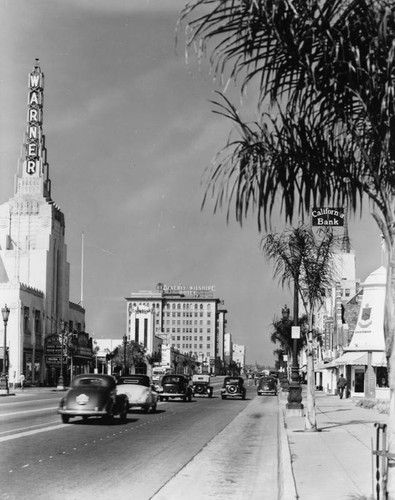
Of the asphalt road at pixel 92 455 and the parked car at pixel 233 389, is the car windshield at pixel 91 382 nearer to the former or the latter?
the asphalt road at pixel 92 455

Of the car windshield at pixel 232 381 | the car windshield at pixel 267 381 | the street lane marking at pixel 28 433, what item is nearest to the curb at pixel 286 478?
the street lane marking at pixel 28 433

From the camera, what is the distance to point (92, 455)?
1669cm

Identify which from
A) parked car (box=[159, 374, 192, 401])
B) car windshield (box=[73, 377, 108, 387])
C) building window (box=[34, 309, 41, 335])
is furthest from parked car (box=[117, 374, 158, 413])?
building window (box=[34, 309, 41, 335])

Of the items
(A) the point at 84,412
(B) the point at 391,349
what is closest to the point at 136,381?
(A) the point at 84,412

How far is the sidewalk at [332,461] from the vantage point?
440 inches

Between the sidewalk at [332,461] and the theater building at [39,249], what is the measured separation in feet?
251

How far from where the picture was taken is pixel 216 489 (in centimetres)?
1275

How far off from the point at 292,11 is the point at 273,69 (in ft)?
2.09

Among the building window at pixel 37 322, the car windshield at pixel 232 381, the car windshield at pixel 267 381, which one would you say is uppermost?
the building window at pixel 37 322

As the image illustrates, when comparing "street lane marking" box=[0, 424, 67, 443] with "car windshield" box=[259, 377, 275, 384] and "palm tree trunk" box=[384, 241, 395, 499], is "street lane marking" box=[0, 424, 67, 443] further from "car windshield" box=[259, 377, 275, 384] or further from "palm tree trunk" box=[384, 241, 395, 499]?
"car windshield" box=[259, 377, 275, 384]

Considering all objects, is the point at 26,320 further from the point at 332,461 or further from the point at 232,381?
the point at 332,461

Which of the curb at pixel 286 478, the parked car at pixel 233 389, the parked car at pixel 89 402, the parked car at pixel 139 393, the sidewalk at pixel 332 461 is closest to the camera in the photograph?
the curb at pixel 286 478

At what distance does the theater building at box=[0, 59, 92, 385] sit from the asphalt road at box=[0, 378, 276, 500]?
7226 cm

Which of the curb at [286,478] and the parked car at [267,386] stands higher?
the curb at [286,478]
